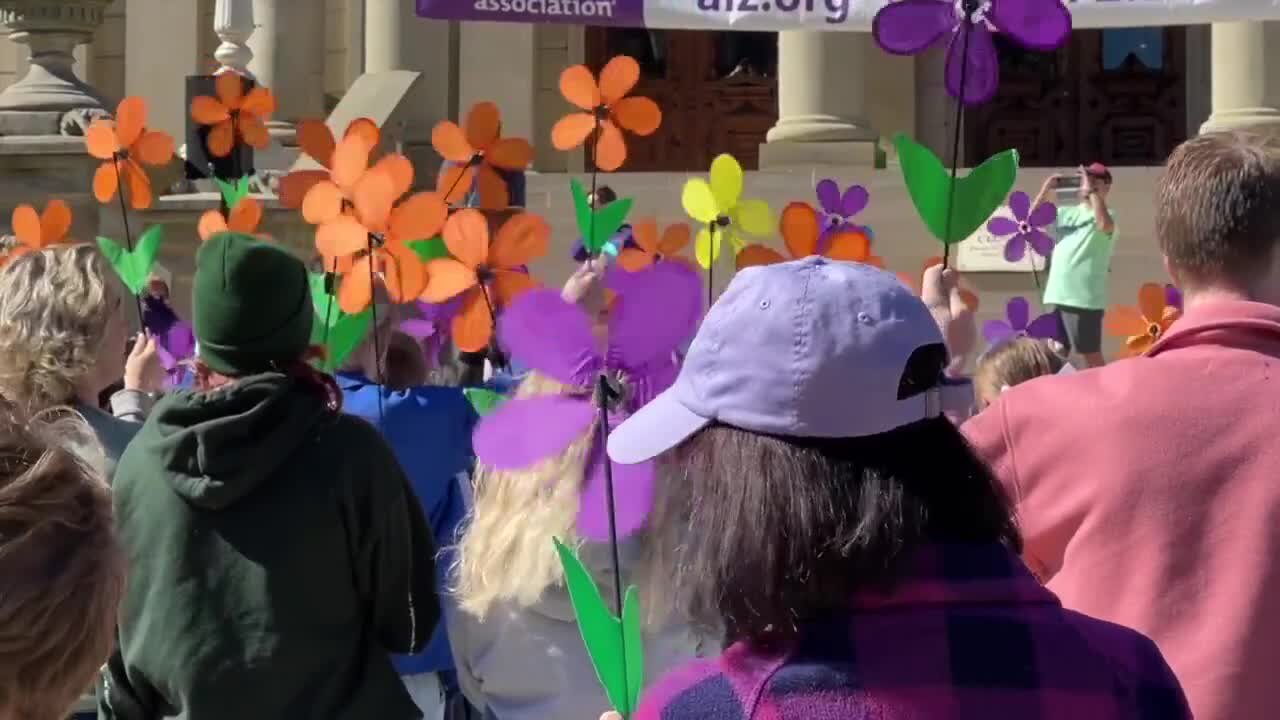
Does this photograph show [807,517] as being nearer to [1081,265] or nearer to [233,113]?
[233,113]

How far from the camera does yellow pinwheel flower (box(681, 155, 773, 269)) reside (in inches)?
251

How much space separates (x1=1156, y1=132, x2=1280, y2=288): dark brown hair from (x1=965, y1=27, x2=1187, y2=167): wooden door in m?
16.3

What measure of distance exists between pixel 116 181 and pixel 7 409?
6.47m

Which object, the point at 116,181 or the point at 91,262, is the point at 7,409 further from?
the point at 116,181

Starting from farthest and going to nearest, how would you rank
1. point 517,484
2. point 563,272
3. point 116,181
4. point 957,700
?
1. point 563,272
2. point 116,181
3. point 517,484
4. point 957,700

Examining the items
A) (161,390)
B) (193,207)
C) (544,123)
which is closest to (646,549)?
(161,390)

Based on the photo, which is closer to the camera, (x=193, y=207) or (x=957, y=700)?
(x=957, y=700)

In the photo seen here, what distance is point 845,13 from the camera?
12188mm

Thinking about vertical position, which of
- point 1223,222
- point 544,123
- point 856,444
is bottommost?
point 856,444

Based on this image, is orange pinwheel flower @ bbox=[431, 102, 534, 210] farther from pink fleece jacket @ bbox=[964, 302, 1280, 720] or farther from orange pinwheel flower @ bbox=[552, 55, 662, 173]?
pink fleece jacket @ bbox=[964, 302, 1280, 720]

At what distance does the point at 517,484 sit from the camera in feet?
11.9

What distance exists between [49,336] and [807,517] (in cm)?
242

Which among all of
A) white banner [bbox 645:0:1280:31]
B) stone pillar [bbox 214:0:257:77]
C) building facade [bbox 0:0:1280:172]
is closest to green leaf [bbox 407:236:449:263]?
white banner [bbox 645:0:1280:31]

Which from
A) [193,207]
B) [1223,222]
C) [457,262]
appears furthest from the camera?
[193,207]
